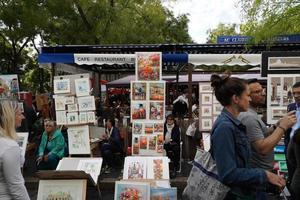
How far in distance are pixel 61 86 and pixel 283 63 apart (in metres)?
4.23

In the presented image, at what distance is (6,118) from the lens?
9.84 ft

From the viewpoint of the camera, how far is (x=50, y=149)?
802cm

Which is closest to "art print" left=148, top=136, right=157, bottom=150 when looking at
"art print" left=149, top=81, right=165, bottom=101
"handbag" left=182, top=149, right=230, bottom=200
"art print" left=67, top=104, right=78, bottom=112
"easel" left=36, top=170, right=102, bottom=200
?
"art print" left=149, top=81, right=165, bottom=101

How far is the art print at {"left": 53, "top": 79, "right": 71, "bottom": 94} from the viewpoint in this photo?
8.52 m

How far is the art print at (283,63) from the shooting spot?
666 centimetres

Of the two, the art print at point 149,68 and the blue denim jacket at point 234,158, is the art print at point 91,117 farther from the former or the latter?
the blue denim jacket at point 234,158

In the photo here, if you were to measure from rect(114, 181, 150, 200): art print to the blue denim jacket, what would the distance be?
289 centimetres

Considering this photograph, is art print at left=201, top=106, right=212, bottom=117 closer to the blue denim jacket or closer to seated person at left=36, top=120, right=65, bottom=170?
seated person at left=36, top=120, right=65, bottom=170

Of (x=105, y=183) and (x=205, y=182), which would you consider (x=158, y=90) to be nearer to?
(x=105, y=183)

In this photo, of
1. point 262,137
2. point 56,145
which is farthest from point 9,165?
point 56,145

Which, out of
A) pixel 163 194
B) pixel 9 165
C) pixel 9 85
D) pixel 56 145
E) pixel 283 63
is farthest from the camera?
pixel 9 85

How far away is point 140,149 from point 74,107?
1533mm

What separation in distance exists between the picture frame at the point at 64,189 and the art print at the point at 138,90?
3.18m

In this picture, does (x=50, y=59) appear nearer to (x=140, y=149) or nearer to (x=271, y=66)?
(x=140, y=149)
